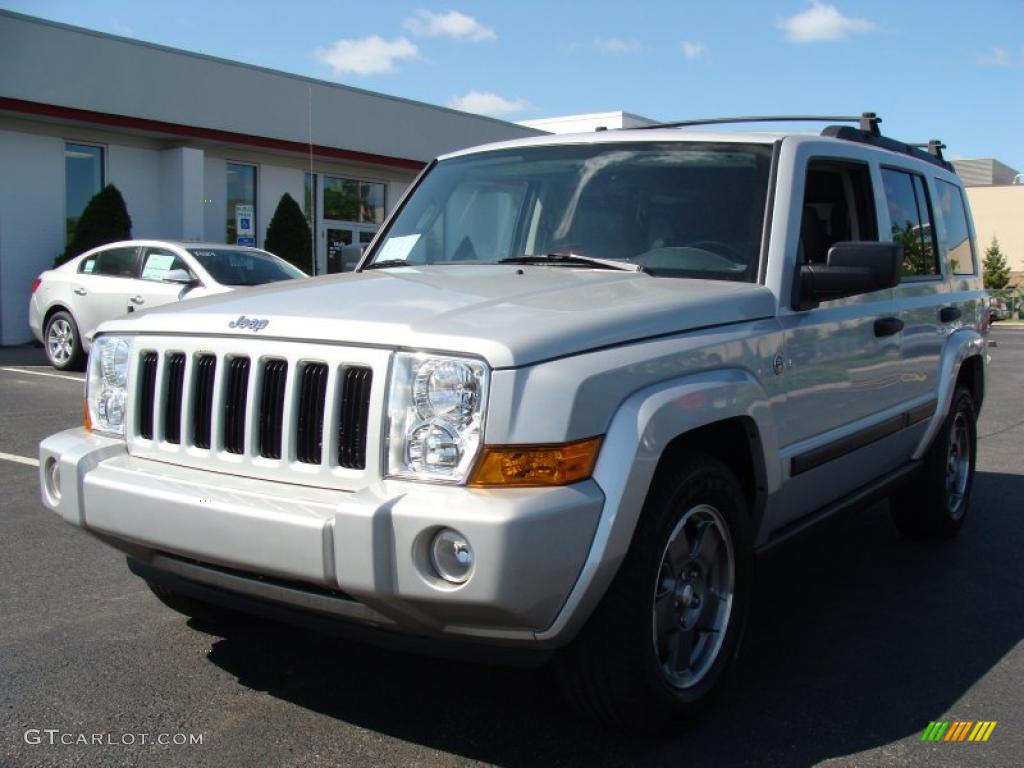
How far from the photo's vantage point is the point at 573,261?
159 inches

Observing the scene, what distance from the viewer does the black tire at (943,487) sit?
219 inches

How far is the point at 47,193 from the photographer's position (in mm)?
17656

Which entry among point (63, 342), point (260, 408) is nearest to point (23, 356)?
point (63, 342)

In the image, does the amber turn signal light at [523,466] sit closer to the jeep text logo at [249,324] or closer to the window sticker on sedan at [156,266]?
the jeep text logo at [249,324]

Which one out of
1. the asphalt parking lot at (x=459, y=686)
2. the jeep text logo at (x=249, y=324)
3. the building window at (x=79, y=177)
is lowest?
the asphalt parking lot at (x=459, y=686)

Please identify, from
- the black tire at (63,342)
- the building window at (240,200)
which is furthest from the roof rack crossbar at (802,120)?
the building window at (240,200)

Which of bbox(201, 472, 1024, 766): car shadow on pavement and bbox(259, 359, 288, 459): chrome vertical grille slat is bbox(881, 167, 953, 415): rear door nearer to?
bbox(201, 472, 1024, 766): car shadow on pavement

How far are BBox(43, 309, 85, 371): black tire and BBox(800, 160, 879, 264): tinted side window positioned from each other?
1046 cm

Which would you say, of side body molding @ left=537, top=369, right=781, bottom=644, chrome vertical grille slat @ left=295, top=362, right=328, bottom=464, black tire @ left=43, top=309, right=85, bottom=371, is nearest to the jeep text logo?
chrome vertical grille slat @ left=295, top=362, right=328, bottom=464

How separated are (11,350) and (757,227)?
1490 centimetres

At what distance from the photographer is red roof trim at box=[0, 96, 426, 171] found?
1675cm

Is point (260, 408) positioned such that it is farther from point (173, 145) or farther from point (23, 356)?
point (173, 145)

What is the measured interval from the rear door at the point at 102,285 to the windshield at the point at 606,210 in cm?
884

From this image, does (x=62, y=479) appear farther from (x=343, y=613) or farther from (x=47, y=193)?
(x=47, y=193)
